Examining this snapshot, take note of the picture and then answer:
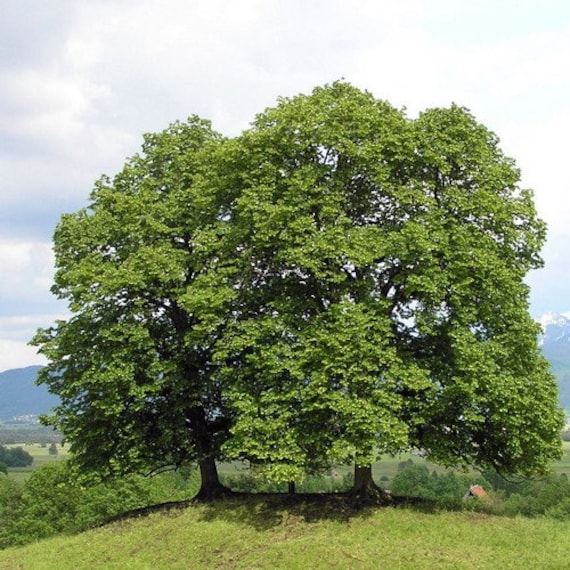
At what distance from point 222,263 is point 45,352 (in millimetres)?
9761

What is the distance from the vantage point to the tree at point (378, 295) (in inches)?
959

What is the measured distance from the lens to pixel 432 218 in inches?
1019

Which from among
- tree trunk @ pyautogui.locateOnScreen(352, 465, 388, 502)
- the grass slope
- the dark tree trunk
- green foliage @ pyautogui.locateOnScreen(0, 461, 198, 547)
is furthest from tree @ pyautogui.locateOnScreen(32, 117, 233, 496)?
green foliage @ pyautogui.locateOnScreen(0, 461, 198, 547)

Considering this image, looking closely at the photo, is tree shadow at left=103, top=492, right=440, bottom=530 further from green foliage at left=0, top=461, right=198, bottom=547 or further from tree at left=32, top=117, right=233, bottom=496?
green foliage at left=0, top=461, right=198, bottom=547

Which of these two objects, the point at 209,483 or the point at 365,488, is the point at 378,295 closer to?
the point at 365,488

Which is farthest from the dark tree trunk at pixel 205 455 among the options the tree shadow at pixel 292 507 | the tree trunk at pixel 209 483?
the tree shadow at pixel 292 507

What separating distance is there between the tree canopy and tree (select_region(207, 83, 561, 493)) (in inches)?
3.5

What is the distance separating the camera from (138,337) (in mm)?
28281

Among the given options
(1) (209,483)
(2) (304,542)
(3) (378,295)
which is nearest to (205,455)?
(1) (209,483)

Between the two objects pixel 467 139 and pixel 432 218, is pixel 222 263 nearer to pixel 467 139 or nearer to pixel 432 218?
pixel 432 218

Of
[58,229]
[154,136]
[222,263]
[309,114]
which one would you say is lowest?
[222,263]

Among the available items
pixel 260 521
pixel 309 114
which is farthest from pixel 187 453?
pixel 309 114

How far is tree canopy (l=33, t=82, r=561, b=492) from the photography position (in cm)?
2466

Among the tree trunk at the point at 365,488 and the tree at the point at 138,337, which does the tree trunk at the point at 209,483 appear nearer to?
the tree at the point at 138,337
